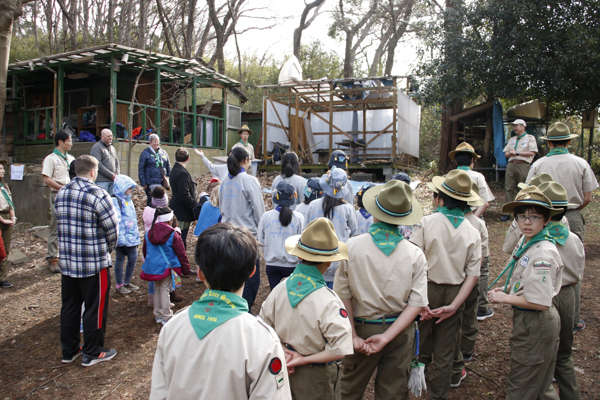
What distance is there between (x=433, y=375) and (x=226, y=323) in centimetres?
211

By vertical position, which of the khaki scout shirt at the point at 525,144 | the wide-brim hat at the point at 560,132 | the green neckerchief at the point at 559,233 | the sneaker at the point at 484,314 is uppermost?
the khaki scout shirt at the point at 525,144

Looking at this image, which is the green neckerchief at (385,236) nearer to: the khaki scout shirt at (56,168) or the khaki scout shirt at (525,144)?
the khaki scout shirt at (56,168)

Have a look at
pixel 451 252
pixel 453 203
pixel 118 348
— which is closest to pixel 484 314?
pixel 451 252

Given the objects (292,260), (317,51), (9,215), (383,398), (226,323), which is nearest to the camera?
(226,323)

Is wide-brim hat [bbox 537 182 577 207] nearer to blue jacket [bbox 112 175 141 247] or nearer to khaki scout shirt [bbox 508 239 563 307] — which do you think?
khaki scout shirt [bbox 508 239 563 307]

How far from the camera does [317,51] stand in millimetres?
27375

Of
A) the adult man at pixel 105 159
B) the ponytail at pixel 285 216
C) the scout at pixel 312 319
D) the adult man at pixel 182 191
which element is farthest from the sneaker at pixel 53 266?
the scout at pixel 312 319

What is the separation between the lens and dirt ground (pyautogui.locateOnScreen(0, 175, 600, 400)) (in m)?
3.32

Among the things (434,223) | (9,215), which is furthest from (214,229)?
(9,215)

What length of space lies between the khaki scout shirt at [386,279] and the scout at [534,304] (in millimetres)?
618

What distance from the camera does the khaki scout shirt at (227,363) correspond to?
144 centimetres

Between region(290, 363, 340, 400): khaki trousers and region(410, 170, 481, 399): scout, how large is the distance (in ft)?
3.56

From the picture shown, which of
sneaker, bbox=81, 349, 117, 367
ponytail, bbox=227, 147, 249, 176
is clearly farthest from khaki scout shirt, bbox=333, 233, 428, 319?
sneaker, bbox=81, 349, 117, 367

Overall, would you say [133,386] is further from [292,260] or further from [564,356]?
[564,356]
